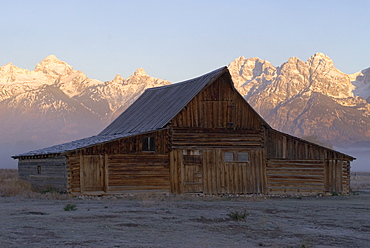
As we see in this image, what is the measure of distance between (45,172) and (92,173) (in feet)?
16.9

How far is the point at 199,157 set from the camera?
39.1m

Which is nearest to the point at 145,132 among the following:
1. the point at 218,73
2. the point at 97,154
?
the point at 97,154

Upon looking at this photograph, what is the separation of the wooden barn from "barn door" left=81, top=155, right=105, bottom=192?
0.05 meters

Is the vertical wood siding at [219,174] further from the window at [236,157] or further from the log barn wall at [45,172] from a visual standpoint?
the log barn wall at [45,172]

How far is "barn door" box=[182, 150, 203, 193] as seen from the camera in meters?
38.5

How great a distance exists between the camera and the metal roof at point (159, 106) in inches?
1561

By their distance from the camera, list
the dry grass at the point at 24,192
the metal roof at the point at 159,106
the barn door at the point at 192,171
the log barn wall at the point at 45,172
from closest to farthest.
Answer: the dry grass at the point at 24,192 < the log barn wall at the point at 45,172 < the barn door at the point at 192,171 < the metal roof at the point at 159,106

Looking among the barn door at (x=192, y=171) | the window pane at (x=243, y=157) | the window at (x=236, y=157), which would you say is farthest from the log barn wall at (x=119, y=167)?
the window pane at (x=243, y=157)

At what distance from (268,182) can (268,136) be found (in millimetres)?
2768

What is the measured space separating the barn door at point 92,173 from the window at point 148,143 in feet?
9.03

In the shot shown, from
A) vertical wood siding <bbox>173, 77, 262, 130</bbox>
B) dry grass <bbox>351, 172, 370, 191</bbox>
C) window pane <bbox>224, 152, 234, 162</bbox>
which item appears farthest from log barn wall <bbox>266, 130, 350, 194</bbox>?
dry grass <bbox>351, 172, 370, 191</bbox>

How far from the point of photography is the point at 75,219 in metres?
22.4

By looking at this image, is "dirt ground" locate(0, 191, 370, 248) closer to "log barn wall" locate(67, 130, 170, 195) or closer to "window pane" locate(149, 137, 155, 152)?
"log barn wall" locate(67, 130, 170, 195)

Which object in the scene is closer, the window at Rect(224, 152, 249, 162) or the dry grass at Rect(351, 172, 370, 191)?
the window at Rect(224, 152, 249, 162)
